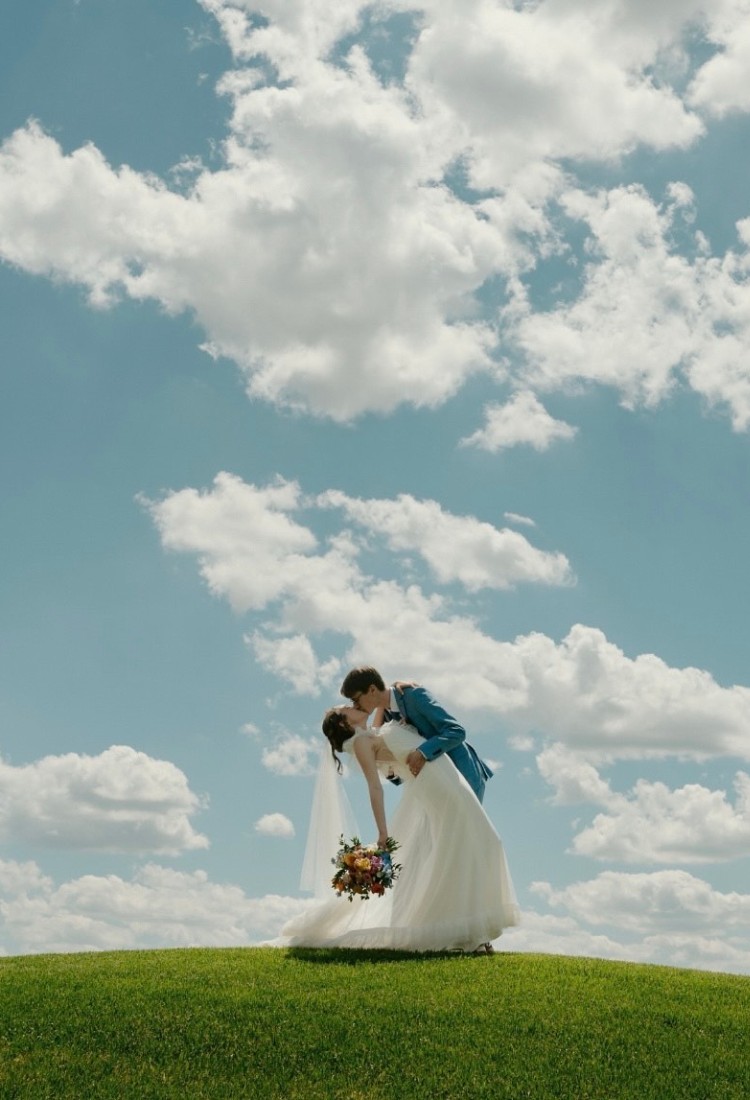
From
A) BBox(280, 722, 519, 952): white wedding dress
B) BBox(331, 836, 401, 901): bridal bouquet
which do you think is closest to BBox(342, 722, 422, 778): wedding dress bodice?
BBox(280, 722, 519, 952): white wedding dress

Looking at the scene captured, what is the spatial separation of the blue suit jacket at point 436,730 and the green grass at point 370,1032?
292 centimetres

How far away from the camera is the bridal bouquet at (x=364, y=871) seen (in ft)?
54.6

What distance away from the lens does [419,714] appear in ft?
57.4

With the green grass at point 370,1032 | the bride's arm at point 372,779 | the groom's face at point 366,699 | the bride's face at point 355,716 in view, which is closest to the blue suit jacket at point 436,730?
the groom's face at point 366,699

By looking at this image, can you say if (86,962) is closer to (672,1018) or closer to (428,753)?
(428,753)

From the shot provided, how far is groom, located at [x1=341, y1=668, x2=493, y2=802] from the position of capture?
682 inches

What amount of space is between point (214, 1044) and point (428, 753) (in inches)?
230

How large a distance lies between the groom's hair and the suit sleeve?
485mm

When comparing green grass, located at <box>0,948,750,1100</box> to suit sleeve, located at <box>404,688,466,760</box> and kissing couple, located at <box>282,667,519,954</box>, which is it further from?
suit sleeve, located at <box>404,688,466,760</box>

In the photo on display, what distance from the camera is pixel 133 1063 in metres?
12.3

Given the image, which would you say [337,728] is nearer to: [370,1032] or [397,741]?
[397,741]

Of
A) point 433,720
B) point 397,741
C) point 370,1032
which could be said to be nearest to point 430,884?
point 397,741

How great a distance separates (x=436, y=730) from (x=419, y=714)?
38 cm

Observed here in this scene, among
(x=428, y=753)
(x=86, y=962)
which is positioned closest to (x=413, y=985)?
(x=428, y=753)
